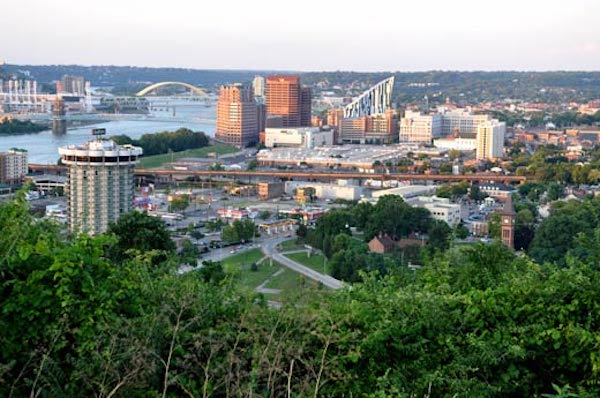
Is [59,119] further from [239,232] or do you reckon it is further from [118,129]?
[239,232]

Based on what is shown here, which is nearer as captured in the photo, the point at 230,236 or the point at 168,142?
the point at 230,236

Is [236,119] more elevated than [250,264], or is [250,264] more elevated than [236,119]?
[236,119]

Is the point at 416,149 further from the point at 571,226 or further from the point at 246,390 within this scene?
the point at 246,390

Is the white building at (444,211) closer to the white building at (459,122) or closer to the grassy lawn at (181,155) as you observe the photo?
the grassy lawn at (181,155)

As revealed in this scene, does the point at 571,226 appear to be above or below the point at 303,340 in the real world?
below

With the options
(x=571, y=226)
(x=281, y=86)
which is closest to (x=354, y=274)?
(x=571, y=226)

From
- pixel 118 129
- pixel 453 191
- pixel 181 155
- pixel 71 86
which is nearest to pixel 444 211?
pixel 453 191

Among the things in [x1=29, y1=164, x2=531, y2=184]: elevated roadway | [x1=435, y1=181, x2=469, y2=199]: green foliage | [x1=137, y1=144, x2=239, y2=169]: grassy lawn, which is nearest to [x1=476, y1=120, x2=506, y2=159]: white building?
[x1=29, y1=164, x2=531, y2=184]: elevated roadway
